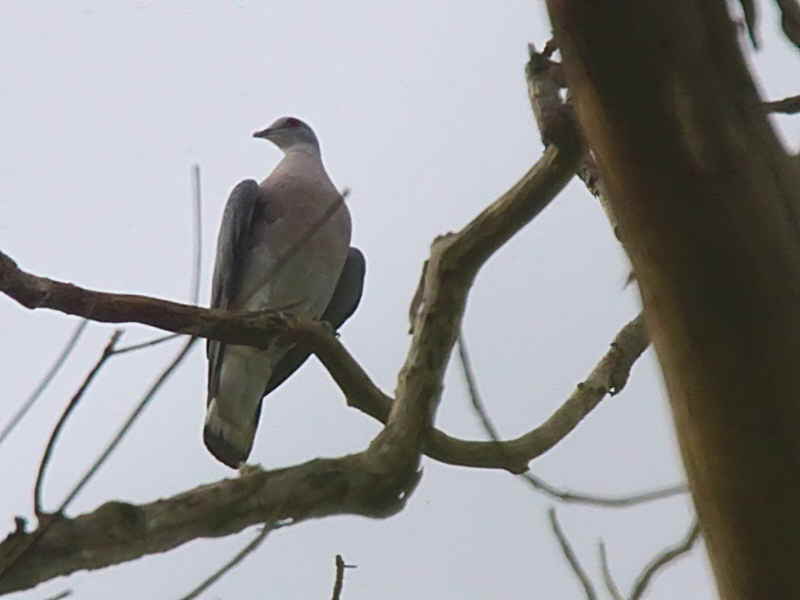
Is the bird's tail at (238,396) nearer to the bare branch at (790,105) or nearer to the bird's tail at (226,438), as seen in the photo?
the bird's tail at (226,438)

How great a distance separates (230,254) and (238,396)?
0.67 m

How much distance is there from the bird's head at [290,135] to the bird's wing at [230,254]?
1.07 m

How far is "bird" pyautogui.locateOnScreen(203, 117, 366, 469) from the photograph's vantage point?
543 centimetres

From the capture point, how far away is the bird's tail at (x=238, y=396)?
546 cm

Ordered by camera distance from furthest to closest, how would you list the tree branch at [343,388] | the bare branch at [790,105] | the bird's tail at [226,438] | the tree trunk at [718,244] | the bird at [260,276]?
1. the bird at [260,276]
2. the bird's tail at [226,438]
3. the bare branch at [790,105]
4. the tree branch at [343,388]
5. the tree trunk at [718,244]

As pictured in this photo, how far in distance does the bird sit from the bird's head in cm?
85

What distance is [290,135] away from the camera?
22.6 ft

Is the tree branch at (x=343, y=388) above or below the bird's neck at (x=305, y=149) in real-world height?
below

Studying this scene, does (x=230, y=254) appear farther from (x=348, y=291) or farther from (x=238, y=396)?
(x=348, y=291)

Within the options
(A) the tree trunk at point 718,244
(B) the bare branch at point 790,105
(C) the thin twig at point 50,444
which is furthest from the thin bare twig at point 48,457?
(B) the bare branch at point 790,105

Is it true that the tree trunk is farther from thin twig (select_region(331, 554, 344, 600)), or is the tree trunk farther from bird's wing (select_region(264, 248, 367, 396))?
bird's wing (select_region(264, 248, 367, 396))

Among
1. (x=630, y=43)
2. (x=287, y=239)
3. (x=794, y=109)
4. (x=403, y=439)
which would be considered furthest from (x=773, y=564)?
(x=287, y=239)

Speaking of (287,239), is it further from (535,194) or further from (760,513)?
(760,513)

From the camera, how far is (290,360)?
5918 mm
